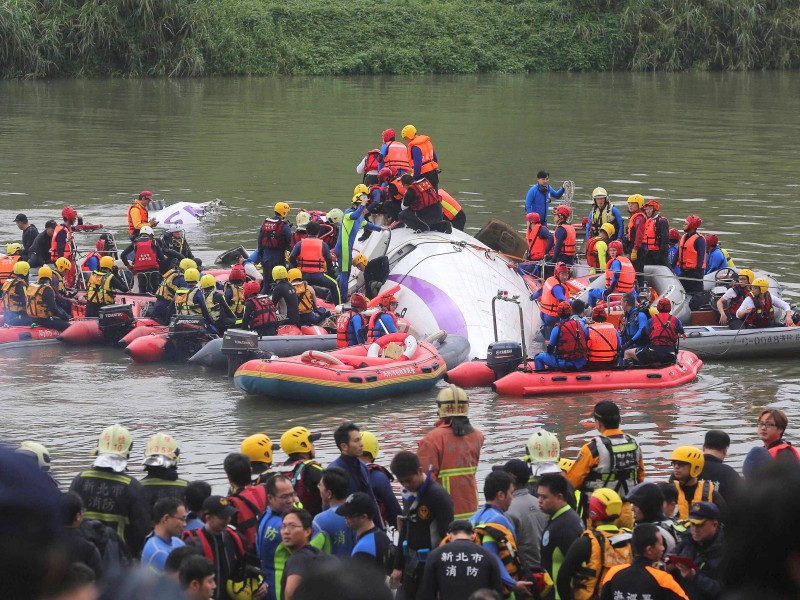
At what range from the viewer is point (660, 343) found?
1531cm

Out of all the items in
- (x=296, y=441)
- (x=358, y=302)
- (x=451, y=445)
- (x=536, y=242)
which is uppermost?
(x=296, y=441)

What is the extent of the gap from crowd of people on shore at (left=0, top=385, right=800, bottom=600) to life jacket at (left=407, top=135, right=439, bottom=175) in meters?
11.8

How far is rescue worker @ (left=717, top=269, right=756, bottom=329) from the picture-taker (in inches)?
675

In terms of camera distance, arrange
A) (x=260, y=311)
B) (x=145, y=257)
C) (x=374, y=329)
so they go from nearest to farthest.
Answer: (x=374, y=329) → (x=260, y=311) → (x=145, y=257)

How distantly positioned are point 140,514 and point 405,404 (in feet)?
25.8

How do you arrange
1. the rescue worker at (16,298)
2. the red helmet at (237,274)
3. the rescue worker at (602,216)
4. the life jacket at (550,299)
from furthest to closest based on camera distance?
the rescue worker at (602,216) < the rescue worker at (16,298) < the red helmet at (237,274) < the life jacket at (550,299)

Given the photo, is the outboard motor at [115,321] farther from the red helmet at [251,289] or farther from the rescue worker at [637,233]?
the rescue worker at [637,233]

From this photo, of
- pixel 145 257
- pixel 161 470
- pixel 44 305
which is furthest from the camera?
pixel 145 257

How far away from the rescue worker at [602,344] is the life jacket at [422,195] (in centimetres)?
404

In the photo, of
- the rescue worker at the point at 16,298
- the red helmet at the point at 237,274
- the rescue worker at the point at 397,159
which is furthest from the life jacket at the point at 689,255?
the rescue worker at the point at 16,298

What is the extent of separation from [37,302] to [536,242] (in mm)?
6753

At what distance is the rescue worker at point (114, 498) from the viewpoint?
7086 millimetres

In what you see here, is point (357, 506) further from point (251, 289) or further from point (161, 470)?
point (251, 289)

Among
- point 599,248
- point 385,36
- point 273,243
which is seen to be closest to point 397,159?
point 273,243
